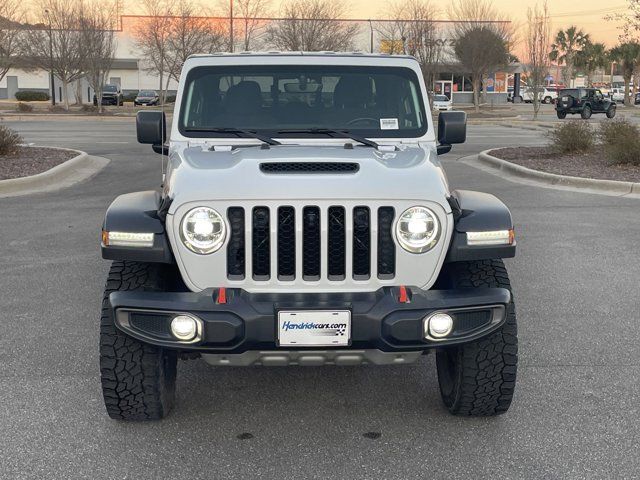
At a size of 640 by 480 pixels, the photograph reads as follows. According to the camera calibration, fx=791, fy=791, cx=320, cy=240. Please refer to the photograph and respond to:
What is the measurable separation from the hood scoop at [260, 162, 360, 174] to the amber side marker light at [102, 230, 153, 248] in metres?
0.63

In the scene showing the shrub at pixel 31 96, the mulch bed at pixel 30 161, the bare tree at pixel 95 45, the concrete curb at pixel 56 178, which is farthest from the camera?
the shrub at pixel 31 96

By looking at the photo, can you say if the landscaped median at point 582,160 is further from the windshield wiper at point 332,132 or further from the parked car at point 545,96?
the parked car at point 545,96

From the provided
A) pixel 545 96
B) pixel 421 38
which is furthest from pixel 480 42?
pixel 545 96

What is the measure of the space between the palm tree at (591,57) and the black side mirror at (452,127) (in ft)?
268

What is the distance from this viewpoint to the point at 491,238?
3.74 meters

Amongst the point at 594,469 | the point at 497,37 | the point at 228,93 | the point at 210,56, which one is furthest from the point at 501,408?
the point at 497,37

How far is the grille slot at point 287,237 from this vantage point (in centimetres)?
358

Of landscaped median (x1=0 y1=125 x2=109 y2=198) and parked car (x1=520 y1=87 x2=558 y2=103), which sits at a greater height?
parked car (x1=520 y1=87 x2=558 y2=103)

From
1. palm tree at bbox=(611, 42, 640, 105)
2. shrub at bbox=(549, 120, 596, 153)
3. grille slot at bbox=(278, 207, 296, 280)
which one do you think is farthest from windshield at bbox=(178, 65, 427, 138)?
palm tree at bbox=(611, 42, 640, 105)

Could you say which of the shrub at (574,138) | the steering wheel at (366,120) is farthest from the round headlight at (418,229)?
the shrub at (574,138)

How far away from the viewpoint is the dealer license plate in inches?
135

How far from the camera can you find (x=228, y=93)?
4.96 m

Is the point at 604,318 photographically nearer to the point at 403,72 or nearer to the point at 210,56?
the point at 403,72

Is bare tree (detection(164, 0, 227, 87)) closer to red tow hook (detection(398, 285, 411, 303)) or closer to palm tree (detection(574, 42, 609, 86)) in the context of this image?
red tow hook (detection(398, 285, 411, 303))
